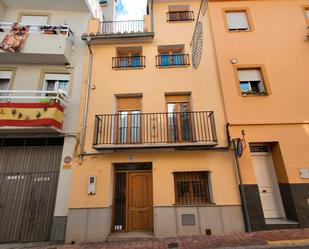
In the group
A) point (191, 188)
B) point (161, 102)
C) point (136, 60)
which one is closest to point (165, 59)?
point (136, 60)

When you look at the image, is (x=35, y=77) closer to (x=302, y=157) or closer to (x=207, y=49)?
(x=207, y=49)

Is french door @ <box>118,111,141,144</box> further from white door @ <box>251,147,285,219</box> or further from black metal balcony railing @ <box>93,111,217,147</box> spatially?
white door @ <box>251,147,285,219</box>

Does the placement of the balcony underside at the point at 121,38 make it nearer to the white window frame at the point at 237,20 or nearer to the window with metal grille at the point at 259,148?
the white window frame at the point at 237,20

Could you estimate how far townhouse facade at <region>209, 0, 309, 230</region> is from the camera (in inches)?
239

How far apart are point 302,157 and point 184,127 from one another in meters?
4.35

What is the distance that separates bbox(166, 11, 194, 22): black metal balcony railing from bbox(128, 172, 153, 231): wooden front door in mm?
7640

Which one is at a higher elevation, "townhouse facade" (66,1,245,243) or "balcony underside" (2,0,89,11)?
"balcony underside" (2,0,89,11)

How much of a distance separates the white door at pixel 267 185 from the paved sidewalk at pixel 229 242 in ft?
2.76

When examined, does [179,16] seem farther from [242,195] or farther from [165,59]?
[242,195]

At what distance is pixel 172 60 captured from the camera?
8.06 meters

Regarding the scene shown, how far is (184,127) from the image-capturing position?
23.3ft

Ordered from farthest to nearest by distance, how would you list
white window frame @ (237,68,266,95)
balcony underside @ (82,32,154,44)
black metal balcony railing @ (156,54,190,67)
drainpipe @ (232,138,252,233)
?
1. balcony underside @ (82,32,154,44)
2. black metal balcony railing @ (156,54,190,67)
3. white window frame @ (237,68,266,95)
4. drainpipe @ (232,138,252,233)

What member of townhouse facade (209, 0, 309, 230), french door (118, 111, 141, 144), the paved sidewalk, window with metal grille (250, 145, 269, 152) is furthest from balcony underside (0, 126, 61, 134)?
window with metal grille (250, 145, 269, 152)

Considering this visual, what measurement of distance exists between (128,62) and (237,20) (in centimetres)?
557
